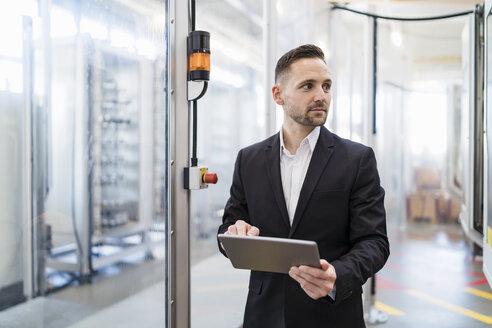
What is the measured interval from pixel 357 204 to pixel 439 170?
6.81 metres

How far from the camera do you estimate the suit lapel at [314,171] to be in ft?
4.56

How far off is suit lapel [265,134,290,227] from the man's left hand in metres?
0.28

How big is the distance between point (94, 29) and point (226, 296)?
178 cm

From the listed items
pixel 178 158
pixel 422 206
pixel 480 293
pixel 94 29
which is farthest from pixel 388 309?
pixel 422 206

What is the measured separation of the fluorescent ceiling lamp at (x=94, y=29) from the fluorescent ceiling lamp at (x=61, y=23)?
30 mm

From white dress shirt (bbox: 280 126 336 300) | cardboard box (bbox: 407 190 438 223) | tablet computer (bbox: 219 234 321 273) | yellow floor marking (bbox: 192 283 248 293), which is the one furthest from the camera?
cardboard box (bbox: 407 190 438 223)

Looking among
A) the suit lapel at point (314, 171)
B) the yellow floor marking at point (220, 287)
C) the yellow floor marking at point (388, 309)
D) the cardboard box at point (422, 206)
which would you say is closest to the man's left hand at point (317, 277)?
the suit lapel at point (314, 171)

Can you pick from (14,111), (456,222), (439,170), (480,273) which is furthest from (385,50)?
(14,111)

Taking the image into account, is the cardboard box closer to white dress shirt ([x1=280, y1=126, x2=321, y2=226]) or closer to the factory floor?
the factory floor

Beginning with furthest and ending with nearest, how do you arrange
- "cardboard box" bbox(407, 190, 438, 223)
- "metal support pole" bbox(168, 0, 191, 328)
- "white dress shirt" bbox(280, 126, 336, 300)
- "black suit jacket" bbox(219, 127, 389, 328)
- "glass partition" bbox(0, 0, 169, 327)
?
"cardboard box" bbox(407, 190, 438, 223), "metal support pole" bbox(168, 0, 191, 328), "white dress shirt" bbox(280, 126, 336, 300), "black suit jacket" bbox(219, 127, 389, 328), "glass partition" bbox(0, 0, 169, 327)

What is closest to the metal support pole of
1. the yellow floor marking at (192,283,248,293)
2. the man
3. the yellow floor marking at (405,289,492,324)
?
the man

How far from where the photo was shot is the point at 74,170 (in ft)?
5.70

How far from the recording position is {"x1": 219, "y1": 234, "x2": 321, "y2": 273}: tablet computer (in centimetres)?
108

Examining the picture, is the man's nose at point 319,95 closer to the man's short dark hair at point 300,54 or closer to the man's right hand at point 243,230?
the man's short dark hair at point 300,54
